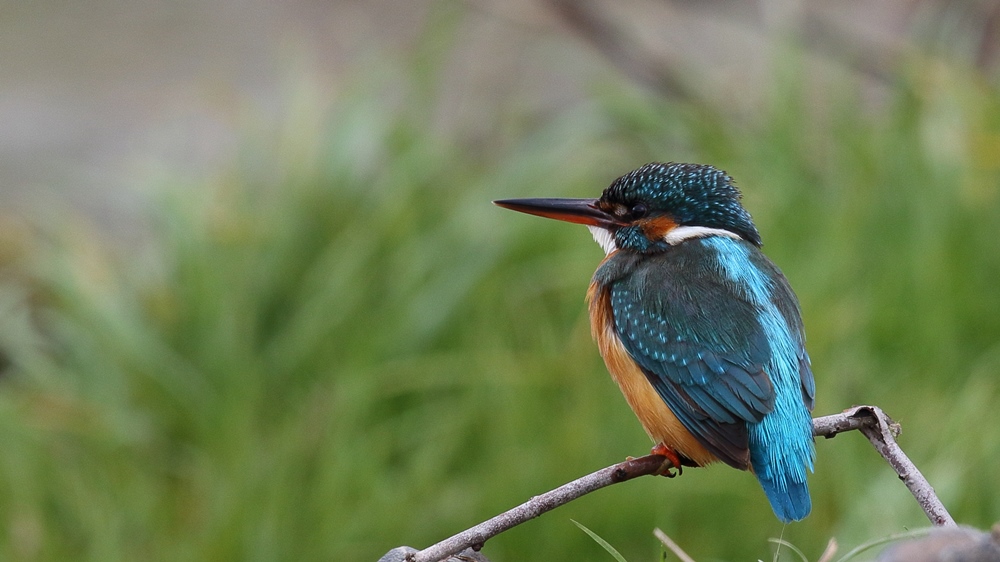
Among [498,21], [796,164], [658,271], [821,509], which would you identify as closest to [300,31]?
[498,21]

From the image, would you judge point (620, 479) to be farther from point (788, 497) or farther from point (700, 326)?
point (700, 326)

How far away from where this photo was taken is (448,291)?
11.8 ft

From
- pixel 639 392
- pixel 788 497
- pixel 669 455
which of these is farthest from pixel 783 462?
pixel 639 392

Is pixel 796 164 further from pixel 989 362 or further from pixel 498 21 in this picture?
pixel 498 21

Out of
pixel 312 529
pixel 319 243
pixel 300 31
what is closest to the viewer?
pixel 312 529

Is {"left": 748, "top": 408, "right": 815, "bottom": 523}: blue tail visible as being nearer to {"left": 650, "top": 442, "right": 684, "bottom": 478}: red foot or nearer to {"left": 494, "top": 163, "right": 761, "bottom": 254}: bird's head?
{"left": 650, "top": 442, "right": 684, "bottom": 478}: red foot

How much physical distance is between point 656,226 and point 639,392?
0.31 meters

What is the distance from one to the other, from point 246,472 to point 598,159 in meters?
1.93

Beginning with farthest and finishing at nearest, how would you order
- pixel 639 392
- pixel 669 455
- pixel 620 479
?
1. pixel 639 392
2. pixel 669 455
3. pixel 620 479

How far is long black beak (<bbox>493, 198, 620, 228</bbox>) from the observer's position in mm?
2105

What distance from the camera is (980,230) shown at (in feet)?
12.0

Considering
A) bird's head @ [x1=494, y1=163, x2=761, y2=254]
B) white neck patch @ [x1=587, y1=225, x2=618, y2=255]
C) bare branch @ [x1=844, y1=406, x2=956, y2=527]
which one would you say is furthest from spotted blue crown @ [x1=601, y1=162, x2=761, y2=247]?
bare branch @ [x1=844, y1=406, x2=956, y2=527]

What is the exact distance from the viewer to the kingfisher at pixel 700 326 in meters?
1.80

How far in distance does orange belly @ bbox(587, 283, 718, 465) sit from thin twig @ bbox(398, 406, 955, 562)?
459 millimetres
